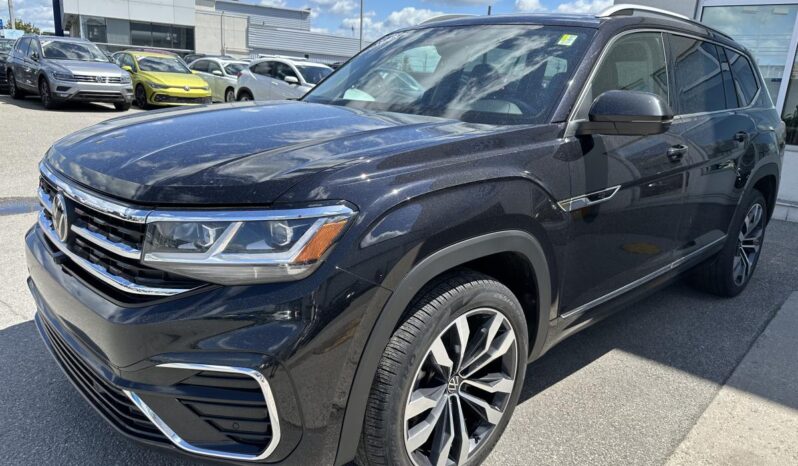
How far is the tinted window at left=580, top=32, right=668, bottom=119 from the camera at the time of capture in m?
2.79

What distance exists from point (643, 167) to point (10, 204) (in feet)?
19.0

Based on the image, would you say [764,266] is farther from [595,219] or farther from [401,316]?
[401,316]

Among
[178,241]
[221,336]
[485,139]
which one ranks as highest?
[485,139]

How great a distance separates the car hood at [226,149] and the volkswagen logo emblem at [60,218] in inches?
4.0

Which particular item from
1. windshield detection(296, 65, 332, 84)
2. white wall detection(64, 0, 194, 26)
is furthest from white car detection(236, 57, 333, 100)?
white wall detection(64, 0, 194, 26)

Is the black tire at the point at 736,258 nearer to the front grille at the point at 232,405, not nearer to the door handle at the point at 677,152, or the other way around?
the door handle at the point at 677,152

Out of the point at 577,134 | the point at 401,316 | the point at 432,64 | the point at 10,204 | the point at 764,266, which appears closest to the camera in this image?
the point at 401,316

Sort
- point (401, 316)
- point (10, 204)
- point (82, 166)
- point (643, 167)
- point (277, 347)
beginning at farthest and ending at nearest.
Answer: point (10, 204)
point (643, 167)
point (82, 166)
point (401, 316)
point (277, 347)

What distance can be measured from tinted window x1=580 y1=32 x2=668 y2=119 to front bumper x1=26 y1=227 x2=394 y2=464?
1.57 m

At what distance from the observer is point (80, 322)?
77.7 inches

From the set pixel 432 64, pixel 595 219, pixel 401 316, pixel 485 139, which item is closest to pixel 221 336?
pixel 401 316

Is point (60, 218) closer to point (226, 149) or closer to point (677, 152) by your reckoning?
point (226, 149)

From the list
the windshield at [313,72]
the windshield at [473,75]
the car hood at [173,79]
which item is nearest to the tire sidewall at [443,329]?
the windshield at [473,75]

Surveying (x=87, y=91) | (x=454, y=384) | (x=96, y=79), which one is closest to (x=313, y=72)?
(x=96, y=79)
